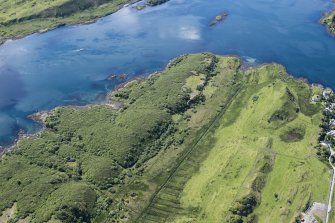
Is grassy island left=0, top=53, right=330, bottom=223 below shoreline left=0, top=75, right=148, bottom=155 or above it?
below

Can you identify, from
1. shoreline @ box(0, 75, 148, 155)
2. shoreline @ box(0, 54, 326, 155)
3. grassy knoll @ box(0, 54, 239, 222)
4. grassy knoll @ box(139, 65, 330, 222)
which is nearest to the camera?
grassy knoll @ box(0, 54, 239, 222)

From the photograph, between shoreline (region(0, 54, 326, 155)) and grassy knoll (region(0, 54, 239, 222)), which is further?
shoreline (region(0, 54, 326, 155))

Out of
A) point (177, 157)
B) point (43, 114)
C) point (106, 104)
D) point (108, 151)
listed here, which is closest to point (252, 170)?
point (177, 157)

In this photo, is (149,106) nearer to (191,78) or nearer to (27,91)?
(191,78)

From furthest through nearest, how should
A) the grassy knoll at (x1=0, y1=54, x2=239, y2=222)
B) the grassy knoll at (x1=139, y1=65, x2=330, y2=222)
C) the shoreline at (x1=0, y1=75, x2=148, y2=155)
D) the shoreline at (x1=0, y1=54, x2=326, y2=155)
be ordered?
the shoreline at (x1=0, y1=54, x2=326, y2=155) < the shoreline at (x1=0, y1=75, x2=148, y2=155) < the grassy knoll at (x1=139, y1=65, x2=330, y2=222) < the grassy knoll at (x1=0, y1=54, x2=239, y2=222)

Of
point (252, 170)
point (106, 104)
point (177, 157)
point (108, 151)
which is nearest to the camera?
point (252, 170)

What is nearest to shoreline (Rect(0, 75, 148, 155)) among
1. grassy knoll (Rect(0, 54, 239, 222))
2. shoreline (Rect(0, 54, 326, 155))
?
shoreline (Rect(0, 54, 326, 155))

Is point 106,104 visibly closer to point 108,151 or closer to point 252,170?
point 108,151

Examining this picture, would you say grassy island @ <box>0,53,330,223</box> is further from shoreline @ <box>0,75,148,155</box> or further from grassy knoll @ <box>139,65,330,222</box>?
shoreline @ <box>0,75,148,155</box>

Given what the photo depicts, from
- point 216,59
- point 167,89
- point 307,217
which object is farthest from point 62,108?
point 307,217
